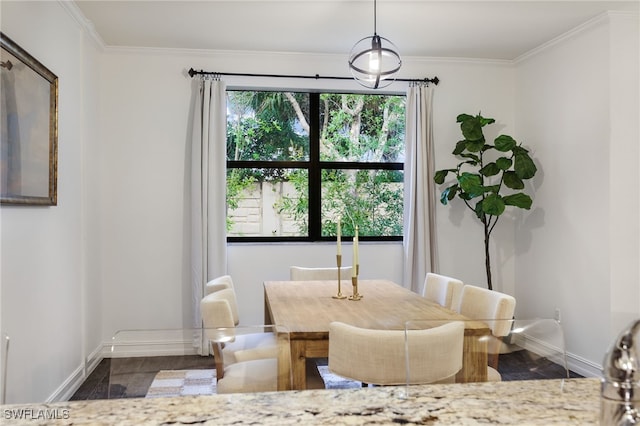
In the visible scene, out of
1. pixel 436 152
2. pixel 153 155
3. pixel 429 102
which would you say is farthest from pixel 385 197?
pixel 153 155

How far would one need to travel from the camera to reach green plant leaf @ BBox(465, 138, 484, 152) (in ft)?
13.5

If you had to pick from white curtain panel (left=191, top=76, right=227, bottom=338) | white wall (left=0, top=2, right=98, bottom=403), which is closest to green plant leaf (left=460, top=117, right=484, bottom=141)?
white curtain panel (left=191, top=76, right=227, bottom=338)

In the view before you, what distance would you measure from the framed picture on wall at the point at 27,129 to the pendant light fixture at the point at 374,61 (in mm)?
1801

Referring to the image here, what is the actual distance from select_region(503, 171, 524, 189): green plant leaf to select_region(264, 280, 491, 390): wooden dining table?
155 cm

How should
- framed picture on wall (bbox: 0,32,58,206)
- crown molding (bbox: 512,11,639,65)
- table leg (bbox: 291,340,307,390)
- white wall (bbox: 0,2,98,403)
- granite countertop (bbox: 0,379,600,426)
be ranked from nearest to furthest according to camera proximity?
1. granite countertop (bbox: 0,379,600,426)
2. table leg (bbox: 291,340,307,390)
3. framed picture on wall (bbox: 0,32,58,206)
4. white wall (bbox: 0,2,98,403)
5. crown molding (bbox: 512,11,639,65)

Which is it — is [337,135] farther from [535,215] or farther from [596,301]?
[596,301]

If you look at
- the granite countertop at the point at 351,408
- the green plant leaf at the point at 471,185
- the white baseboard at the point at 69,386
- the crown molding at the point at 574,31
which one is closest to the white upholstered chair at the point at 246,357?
the granite countertop at the point at 351,408

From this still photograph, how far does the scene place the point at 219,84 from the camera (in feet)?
13.8

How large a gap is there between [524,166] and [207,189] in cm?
264

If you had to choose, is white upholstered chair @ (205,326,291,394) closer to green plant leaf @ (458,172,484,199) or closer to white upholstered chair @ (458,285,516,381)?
white upholstered chair @ (458,285,516,381)

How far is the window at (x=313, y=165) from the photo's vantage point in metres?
4.48

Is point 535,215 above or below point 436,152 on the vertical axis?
below

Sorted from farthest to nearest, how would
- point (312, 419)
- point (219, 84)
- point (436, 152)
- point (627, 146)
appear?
point (436, 152), point (219, 84), point (627, 146), point (312, 419)

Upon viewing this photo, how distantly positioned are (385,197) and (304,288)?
1.87 metres
